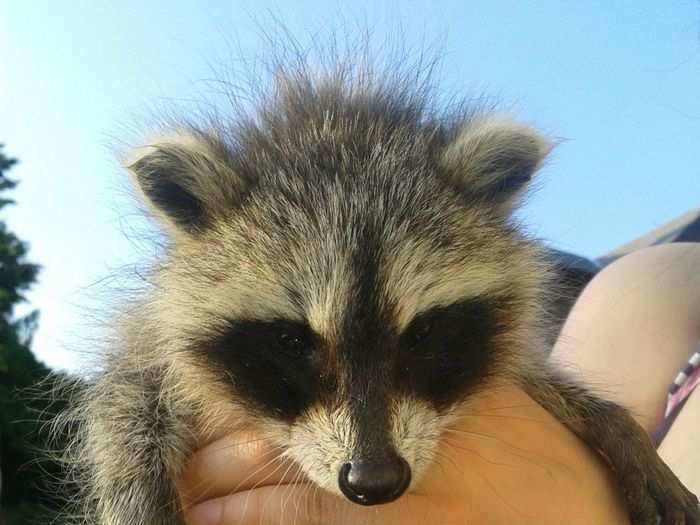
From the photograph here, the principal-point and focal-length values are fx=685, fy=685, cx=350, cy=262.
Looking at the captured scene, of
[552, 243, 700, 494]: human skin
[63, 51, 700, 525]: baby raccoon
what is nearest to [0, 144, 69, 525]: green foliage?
[63, 51, 700, 525]: baby raccoon

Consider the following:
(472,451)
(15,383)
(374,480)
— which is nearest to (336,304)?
(374,480)

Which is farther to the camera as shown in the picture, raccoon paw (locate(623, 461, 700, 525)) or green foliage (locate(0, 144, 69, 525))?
green foliage (locate(0, 144, 69, 525))

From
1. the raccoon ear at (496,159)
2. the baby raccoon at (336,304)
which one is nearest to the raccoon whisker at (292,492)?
the baby raccoon at (336,304)

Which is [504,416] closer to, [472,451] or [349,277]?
[472,451]

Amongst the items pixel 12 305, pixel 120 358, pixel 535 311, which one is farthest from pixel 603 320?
pixel 12 305

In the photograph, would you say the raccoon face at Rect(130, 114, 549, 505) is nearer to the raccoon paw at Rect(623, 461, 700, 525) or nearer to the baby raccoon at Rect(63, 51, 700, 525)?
the baby raccoon at Rect(63, 51, 700, 525)

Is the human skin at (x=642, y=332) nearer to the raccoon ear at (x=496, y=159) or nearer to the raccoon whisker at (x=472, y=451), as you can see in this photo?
the raccoon whisker at (x=472, y=451)
